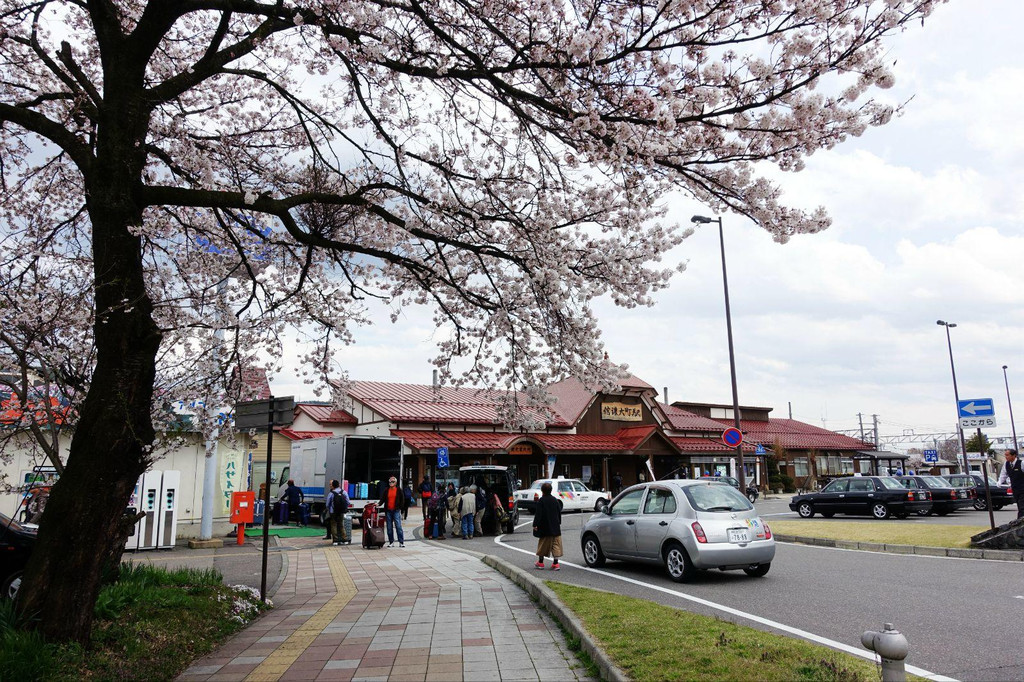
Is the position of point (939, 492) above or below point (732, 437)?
below

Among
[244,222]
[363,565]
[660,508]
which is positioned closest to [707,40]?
[244,222]

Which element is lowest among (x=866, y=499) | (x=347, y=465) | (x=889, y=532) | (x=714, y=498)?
(x=889, y=532)

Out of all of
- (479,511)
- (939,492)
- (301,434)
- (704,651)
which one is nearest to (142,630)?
(704,651)

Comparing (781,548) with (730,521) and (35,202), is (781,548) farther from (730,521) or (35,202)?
(35,202)

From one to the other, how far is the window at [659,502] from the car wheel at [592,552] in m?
1.50

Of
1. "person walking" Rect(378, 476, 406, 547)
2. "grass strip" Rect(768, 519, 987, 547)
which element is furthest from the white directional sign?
"person walking" Rect(378, 476, 406, 547)

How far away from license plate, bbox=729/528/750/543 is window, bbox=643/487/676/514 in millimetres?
991

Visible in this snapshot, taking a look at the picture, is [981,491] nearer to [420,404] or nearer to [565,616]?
[420,404]

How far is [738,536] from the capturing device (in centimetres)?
1078

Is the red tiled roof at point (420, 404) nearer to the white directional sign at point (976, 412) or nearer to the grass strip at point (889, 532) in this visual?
the grass strip at point (889, 532)

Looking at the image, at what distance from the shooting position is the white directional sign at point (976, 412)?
48.4 ft

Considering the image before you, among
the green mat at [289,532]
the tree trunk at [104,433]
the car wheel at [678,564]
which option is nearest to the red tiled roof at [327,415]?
the green mat at [289,532]

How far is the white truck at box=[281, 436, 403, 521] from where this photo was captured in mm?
23750

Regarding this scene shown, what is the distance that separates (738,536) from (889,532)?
841 cm
